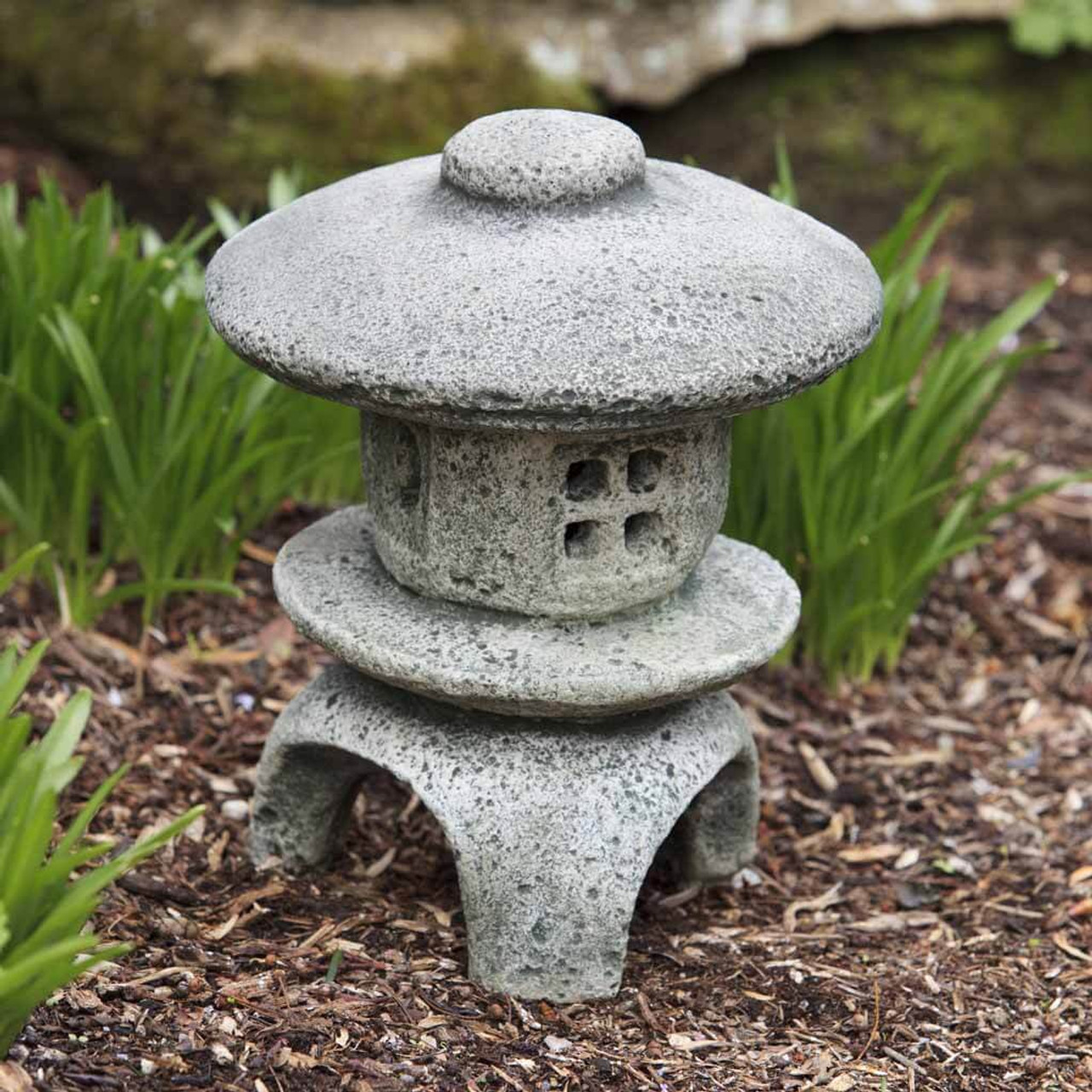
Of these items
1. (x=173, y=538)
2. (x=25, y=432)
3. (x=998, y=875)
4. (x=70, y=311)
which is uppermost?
(x=70, y=311)

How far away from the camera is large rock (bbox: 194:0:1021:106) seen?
16.3 ft

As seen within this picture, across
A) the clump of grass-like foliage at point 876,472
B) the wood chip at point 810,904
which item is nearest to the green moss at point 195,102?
the clump of grass-like foliage at point 876,472

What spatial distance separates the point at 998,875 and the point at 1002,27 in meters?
3.32

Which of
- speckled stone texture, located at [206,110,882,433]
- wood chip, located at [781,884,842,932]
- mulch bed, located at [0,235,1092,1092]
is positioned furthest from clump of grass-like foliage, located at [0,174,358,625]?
wood chip, located at [781,884,842,932]

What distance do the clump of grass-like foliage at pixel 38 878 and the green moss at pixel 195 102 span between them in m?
3.25

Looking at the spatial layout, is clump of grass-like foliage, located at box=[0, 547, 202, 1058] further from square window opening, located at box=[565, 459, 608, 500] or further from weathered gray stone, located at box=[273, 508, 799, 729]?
square window opening, located at box=[565, 459, 608, 500]

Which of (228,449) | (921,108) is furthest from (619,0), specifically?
(228,449)

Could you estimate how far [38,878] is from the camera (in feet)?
6.27

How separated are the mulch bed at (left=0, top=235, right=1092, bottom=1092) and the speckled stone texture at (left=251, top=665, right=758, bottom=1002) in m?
0.09

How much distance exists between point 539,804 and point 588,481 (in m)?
0.47

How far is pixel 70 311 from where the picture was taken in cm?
321

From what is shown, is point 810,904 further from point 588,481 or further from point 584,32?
point 584,32

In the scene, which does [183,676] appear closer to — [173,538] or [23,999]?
[173,538]

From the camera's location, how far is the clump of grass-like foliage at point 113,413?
3.13 metres
